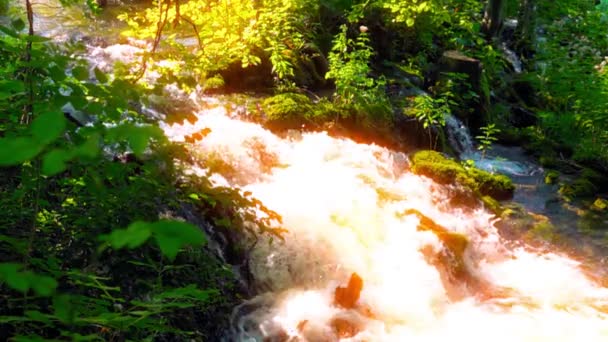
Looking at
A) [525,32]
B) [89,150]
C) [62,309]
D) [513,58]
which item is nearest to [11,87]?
[62,309]

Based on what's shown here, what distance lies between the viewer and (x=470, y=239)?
22.4 feet

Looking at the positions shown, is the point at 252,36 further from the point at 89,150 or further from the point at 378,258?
the point at 89,150

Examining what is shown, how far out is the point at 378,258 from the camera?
575cm

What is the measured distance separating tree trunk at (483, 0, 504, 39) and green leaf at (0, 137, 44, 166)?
14.7 metres

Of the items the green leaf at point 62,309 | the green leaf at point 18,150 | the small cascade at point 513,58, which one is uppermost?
the green leaf at point 18,150

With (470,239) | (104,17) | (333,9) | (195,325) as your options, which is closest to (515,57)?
(333,9)

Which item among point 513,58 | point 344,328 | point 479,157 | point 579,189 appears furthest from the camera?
point 513,58

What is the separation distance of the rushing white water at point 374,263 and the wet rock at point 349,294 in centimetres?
5

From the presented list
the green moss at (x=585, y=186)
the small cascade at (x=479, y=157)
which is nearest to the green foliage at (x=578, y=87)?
the green moss at (x=585, y=186)

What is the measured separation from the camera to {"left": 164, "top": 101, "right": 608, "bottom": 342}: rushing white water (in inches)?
185

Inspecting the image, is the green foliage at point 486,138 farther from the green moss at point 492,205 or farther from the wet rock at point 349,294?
the wet rock at point 349,294

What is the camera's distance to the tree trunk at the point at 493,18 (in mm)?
13453

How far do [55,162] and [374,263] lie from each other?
5.14m

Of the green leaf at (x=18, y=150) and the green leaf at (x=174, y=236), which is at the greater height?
the green leaf at (x=18, y=150)
